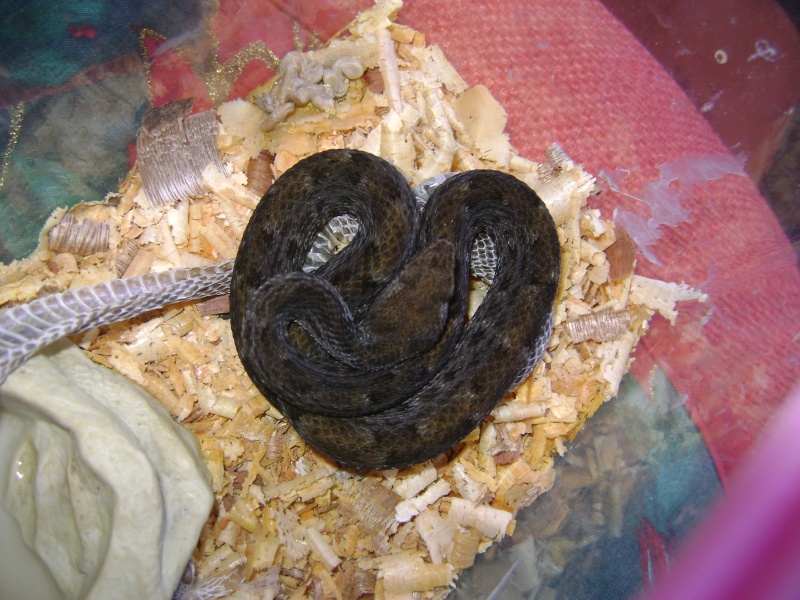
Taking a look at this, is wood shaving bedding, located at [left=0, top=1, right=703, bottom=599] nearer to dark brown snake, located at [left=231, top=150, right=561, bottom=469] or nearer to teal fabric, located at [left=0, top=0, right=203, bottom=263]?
teal fabric, located at [left=0, top=0, right=203, bottom=263]

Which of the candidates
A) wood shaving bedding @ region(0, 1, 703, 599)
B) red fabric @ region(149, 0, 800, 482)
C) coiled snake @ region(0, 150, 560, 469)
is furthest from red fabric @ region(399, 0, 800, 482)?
coiled snake @ region(0, 150, 560, 469)

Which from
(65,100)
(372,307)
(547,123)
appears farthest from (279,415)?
(547,123)

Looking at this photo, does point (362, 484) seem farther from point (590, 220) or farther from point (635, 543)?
point (590, 220)

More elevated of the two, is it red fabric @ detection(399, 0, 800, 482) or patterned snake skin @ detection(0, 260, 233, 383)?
red fabric @ detection(399, 0, 800, 482)

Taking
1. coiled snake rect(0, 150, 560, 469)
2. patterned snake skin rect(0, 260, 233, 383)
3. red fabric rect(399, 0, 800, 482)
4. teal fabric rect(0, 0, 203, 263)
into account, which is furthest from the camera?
red fabric rect(399, 0, 800, 482)

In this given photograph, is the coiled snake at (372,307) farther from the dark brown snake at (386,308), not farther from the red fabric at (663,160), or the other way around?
the red fabric at (663,160)

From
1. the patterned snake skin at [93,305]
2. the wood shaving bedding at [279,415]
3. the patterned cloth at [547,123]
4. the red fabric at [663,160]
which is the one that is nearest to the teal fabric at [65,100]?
the patterned cloth at [547,123]

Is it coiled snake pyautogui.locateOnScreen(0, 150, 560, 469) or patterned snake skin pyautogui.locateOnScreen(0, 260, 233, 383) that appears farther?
coiled snake pyautogui.locateOnScreen(0, 150, 560, 469)
